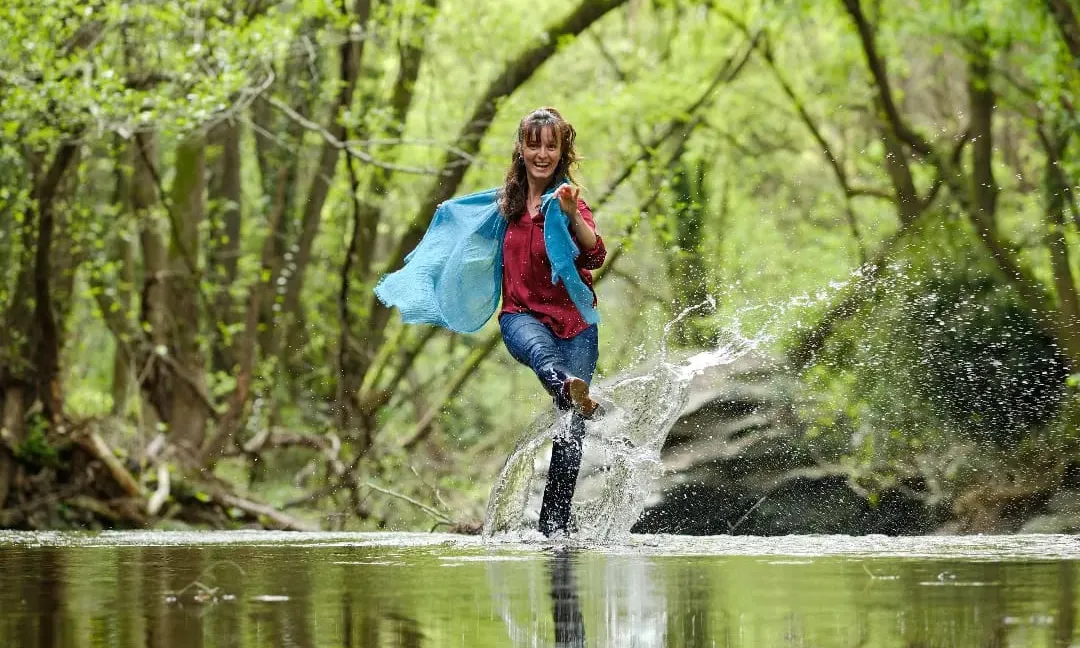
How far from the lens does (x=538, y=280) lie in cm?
815

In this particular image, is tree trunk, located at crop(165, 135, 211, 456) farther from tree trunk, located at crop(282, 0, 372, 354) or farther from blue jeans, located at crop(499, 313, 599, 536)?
blue jeans, located at crop(499, 313, 599, 536)

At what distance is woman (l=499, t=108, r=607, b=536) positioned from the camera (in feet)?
25.9

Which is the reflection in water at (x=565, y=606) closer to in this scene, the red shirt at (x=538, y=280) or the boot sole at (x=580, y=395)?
the boot sole at (x=580, y=395)

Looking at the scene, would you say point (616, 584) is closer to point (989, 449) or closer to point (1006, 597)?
point (1006, 597)

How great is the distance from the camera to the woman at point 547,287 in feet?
25.9

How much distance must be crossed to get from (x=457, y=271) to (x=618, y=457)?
1.40 meters

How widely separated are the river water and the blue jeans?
30 centimetres

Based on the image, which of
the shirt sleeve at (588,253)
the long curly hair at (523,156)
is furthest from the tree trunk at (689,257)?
the shirt sleeve at (588,253)

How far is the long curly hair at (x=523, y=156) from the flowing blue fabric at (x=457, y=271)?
0.52 ft

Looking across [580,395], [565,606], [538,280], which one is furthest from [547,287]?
[565,606]

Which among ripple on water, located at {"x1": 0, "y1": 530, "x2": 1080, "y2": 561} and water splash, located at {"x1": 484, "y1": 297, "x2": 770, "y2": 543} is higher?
water splash, located at {"x1": 484, "y1": 297, "x2": 770, "y2": 543}

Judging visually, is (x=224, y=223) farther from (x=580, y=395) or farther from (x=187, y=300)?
(x=580, y=395)

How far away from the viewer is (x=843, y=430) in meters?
14.3

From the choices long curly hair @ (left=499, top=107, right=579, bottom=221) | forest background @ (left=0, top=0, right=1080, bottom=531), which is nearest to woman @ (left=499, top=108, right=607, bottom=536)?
long curly hair @ (left=499, top=107, right=579, bottom=221)
